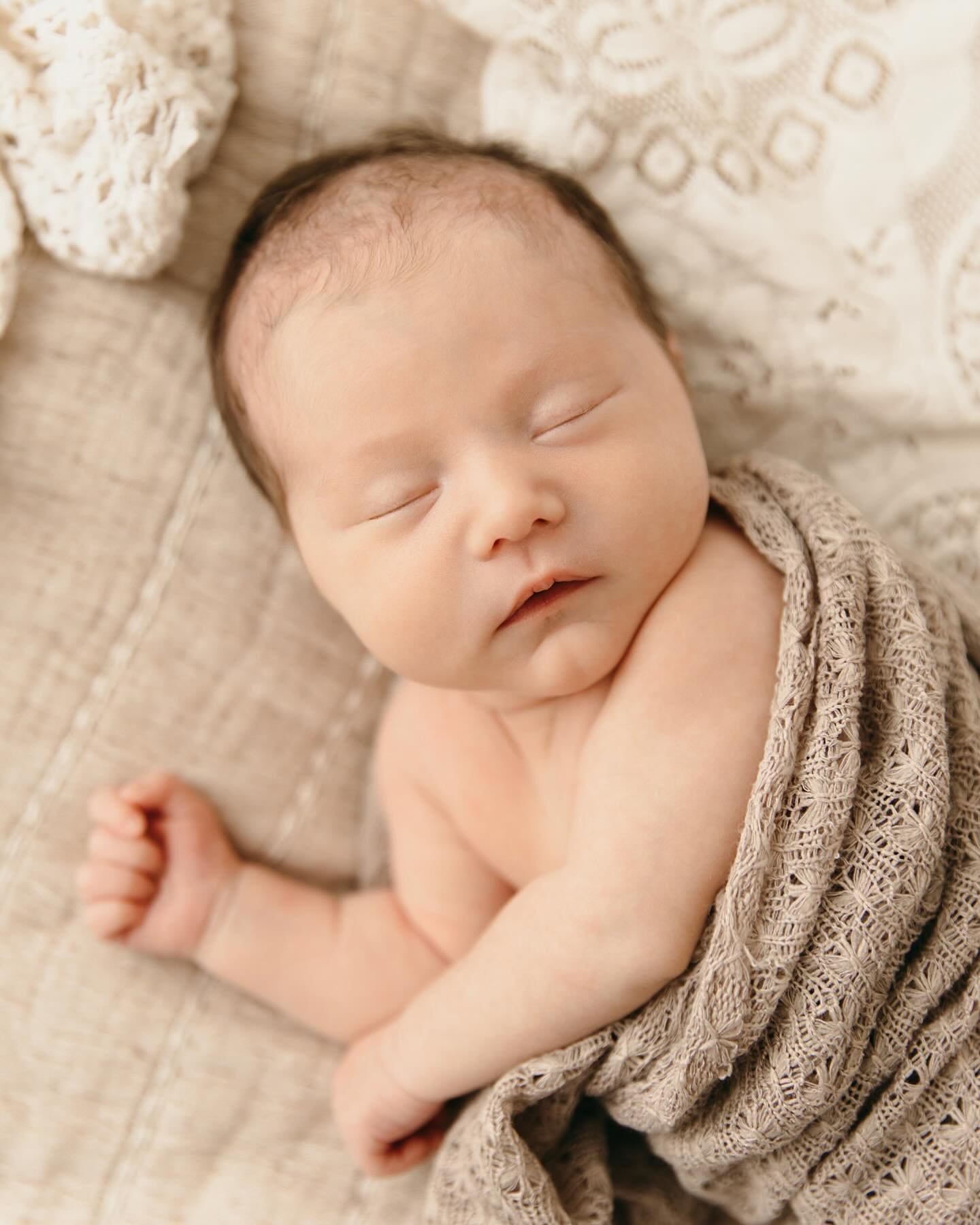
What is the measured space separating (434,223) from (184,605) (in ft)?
1.93

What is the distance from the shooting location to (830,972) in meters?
1.03

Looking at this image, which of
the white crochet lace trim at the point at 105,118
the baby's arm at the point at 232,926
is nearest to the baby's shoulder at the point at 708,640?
the baby's arm at the point at 232,926

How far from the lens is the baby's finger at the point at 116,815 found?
1393 mm

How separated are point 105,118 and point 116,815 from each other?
81 centimetres

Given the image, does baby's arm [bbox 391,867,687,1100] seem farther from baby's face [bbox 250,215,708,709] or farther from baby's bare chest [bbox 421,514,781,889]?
baby's face [bbox 250,215,708,709]

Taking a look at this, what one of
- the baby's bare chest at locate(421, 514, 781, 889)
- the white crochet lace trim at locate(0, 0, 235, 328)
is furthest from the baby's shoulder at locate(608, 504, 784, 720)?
the white crochet lace trim at locate(0, 0, 235, 328)

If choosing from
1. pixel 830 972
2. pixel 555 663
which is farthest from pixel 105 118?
pixel 830 972

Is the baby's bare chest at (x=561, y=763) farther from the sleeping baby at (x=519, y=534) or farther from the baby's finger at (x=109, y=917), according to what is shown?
the baby's finger at (x=109, y=917)

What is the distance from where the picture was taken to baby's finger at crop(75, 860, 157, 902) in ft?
4.55

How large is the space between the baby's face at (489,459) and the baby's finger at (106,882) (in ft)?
1.61

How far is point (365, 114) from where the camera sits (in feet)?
4.58

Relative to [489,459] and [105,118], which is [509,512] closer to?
[489,459]

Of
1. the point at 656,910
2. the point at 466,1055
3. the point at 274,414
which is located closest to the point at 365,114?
the point at 274,414

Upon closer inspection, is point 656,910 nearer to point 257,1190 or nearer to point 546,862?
point 546,862
